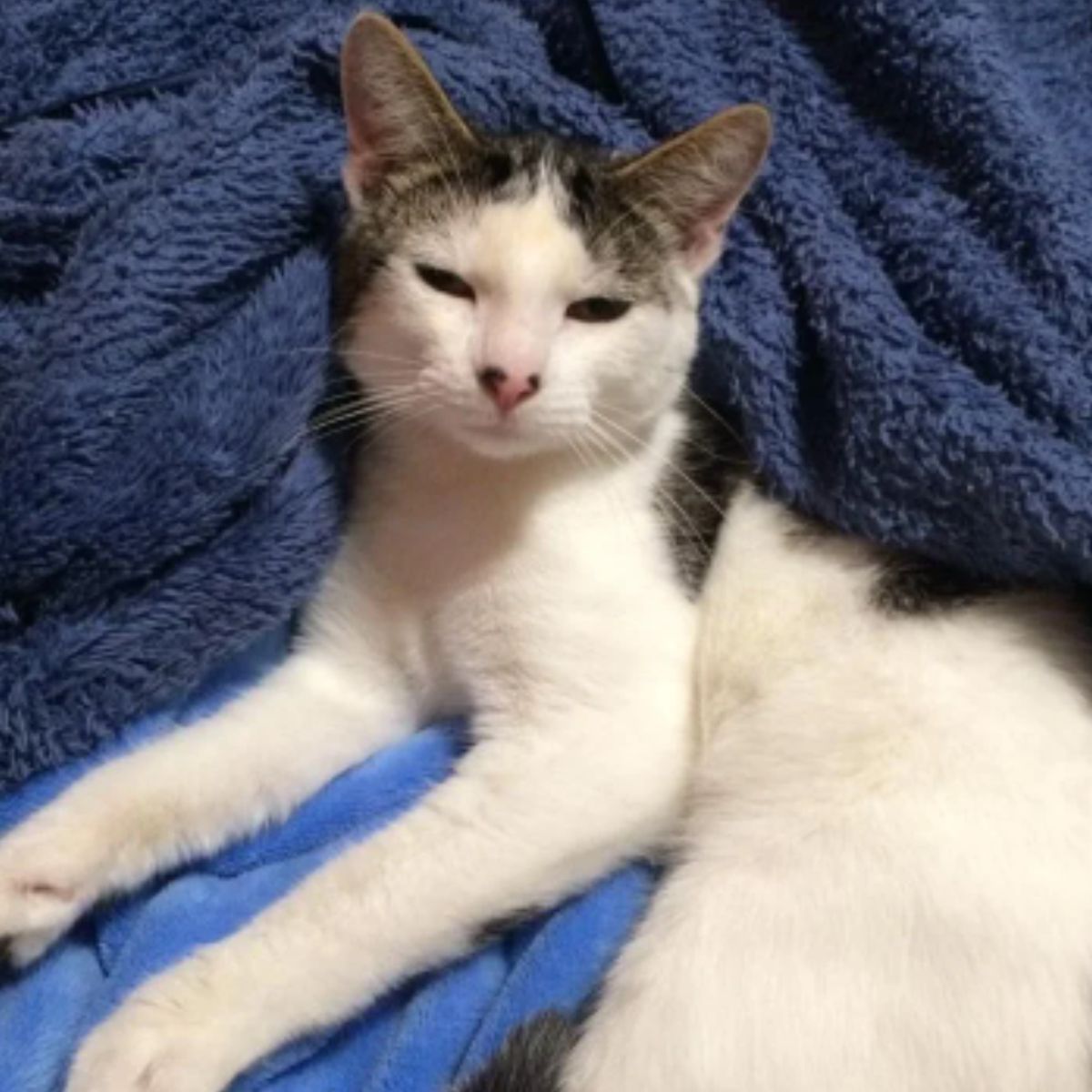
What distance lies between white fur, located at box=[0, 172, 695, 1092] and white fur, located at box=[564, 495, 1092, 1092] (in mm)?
79

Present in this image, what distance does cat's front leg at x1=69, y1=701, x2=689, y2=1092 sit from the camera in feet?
3.54

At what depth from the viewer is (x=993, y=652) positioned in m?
1.20

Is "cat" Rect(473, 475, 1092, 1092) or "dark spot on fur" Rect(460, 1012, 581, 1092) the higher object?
"cat" Rect(473, 475, 1092, 1092)

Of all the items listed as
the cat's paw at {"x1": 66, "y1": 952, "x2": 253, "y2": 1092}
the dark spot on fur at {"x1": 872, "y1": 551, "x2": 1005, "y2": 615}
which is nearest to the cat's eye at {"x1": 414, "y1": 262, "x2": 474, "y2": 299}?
the dark spot on fur at {"x1": 872, "y1": 551, "x2": 1005, "y2": 615}

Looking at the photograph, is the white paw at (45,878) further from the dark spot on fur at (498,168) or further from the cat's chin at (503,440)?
the dark spot on fur at (498,168)

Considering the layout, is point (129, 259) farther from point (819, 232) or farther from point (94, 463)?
point (819, 232)

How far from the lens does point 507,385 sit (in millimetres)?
1077

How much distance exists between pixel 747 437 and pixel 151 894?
73 centimetres

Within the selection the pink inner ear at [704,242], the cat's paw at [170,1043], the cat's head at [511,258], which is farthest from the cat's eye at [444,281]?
the cat's paw at [170,1043]

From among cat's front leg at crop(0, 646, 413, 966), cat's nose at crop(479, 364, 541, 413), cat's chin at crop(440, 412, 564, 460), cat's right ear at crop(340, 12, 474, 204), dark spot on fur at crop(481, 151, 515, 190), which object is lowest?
cat's front leg at crop(0, 646, 413, 966)

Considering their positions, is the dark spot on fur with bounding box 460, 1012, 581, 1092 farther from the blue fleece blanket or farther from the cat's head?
the cat's head

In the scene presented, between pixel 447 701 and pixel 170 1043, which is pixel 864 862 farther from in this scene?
pixel 170 1043

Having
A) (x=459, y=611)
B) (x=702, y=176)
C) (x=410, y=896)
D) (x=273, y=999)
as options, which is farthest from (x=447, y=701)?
(x=702, y=176)

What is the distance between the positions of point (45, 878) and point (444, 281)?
0.63 meters
